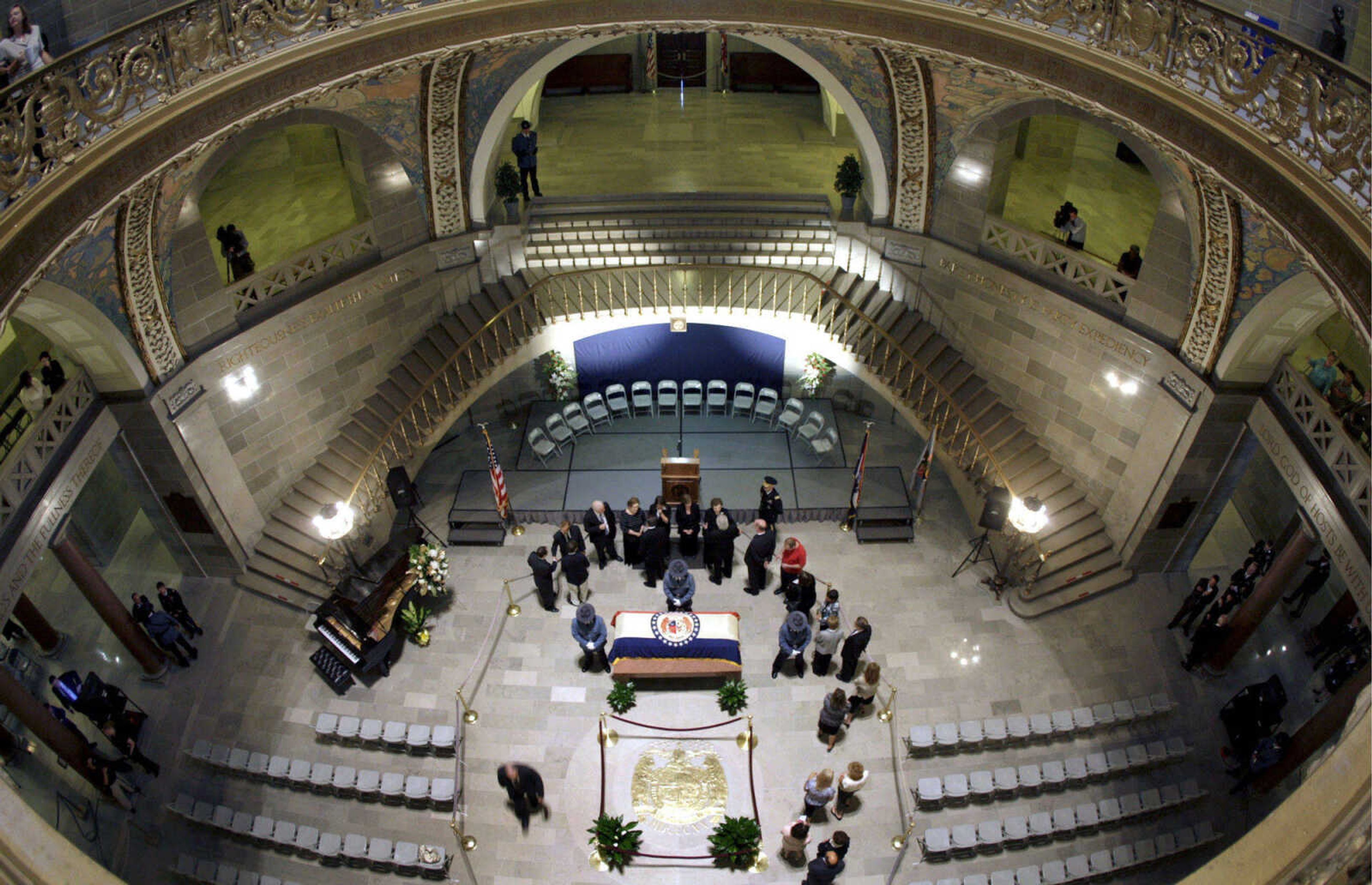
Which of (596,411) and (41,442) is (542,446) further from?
(41,442)

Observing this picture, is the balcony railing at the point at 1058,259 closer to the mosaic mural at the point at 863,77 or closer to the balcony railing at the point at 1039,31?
the mosaic mural at the point at 863,77

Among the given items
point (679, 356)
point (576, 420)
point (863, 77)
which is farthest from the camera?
point (679, 356)

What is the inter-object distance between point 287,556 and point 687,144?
10849 mm

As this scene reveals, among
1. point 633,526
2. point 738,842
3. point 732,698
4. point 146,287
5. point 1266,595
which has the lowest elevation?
point 738,842

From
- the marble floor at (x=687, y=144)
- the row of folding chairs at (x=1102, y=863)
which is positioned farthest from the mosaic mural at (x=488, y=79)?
the row of folding chairs at (x=1102, y=863)

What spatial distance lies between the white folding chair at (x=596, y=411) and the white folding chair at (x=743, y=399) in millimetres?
2266

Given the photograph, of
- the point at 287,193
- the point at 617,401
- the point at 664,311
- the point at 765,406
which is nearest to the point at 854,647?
the point at 765,406

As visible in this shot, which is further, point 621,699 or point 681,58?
point 681,58

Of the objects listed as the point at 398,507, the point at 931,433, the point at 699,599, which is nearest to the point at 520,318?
the point at 398,507

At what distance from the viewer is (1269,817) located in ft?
22.6

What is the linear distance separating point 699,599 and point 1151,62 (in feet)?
30.1

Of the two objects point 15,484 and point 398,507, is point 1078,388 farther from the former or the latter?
point 15,484

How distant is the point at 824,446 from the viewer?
17641mm

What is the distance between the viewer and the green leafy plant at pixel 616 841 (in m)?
11.9
